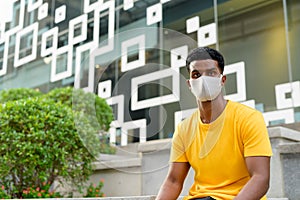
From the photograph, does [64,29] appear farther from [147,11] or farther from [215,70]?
[215,70]

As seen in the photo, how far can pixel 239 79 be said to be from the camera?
15.2 feet

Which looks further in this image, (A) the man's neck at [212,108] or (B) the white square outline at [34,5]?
(B) the white square outline at [34,5]

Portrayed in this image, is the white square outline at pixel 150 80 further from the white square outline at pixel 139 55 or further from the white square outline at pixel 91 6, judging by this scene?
the white square outline at pixel 91 6

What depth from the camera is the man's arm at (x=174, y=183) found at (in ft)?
6.09

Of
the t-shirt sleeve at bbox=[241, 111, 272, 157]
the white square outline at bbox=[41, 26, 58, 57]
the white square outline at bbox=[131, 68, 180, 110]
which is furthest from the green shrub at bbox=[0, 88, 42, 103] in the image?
the t-shirt sleeve at bbox=[241, 111, 272, 157]

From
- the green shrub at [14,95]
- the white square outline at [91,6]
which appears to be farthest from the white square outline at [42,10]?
the white square outline at [91,6]

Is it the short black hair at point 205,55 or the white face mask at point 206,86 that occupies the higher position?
the short black hair at point 205,55

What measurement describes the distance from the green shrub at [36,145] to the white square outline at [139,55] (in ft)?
3.19

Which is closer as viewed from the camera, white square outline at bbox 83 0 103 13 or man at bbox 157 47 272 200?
man at bbox 157 47 272 200

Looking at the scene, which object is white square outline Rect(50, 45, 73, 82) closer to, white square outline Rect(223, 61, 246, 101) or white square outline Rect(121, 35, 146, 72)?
white square outline Rect(223, 61, 246, 101)

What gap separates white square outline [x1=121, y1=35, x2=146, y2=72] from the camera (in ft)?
7.80

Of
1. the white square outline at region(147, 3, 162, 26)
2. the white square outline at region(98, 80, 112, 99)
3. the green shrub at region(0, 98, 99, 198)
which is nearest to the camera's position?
the white square outline at region(98, 80, 112, 99)

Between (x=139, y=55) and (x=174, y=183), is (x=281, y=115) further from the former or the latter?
(x=174, y=183)

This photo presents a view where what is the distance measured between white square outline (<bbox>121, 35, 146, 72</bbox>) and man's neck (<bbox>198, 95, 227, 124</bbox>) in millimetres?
640
